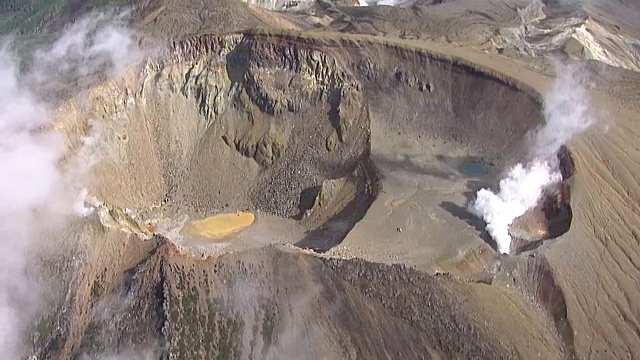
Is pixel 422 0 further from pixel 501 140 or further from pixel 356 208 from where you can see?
pixel 356 208

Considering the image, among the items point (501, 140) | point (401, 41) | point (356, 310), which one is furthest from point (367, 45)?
point (356, 310)

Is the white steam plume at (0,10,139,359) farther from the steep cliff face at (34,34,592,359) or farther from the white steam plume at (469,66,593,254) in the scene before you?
the white steam plume at (469,66,593,254)

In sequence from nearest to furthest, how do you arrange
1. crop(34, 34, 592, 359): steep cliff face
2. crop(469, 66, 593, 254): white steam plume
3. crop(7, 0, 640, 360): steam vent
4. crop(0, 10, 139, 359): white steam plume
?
1. crop(34, 34, 592, 359): steep cliff face
2. crop(7, 0, 640, 360): steam vent
3. crop(0, 10, 139, 359): white steam plume
4. crop(469, 66, 593, 254): white steam plume

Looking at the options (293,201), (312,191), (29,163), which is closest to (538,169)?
(312,191)

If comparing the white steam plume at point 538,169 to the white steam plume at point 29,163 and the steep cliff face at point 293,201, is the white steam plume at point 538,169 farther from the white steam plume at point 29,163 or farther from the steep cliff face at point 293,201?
the white steam plume at point 29,163

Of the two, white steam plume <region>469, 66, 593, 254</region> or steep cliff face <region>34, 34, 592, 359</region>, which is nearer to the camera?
steep cliff face <region>34, 34, 592, 359</region>

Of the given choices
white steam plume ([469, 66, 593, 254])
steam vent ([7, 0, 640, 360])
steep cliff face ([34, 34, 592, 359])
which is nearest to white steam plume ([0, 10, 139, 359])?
steam vent ([7, 0, 640, 360])

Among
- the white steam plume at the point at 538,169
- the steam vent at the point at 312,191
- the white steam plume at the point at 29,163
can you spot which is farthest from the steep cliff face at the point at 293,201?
the white steam plume at the point at 29,163
